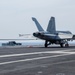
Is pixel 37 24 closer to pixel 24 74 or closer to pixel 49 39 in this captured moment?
pixel 49 39

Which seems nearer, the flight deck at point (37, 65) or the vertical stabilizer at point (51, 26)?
the flight deck at point (37, 65)

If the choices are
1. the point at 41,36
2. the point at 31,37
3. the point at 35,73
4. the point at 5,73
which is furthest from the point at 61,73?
the point at 31,37

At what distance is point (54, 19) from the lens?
2370 inches

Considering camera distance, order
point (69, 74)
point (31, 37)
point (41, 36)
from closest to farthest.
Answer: point (69, 74)
point (41, 36)
point (31, 37)

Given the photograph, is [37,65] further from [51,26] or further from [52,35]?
[51,26]

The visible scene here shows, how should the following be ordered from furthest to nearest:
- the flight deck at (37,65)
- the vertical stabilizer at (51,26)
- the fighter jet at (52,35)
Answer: the vertical stabilizer at (51,26)
the fighter jet at (52,35)
the flight deck at (37,65)

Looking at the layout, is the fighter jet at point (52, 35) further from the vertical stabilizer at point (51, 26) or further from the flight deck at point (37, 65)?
the flight deck at point (37, 65)

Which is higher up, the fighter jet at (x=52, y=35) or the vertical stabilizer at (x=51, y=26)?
the vertical stabilizer at (x=51, y=26)

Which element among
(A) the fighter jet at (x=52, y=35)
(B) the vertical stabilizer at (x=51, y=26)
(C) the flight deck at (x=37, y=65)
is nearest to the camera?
(C) the flight deck at (x=37, y=65)

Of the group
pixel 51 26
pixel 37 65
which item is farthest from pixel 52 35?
pixel 37 65

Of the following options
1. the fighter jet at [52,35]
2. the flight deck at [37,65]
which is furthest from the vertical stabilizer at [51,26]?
the flight deck at [37,65]

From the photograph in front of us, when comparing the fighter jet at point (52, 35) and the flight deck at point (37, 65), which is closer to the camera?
the flight deck at point (37, 65)

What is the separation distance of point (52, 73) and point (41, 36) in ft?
141

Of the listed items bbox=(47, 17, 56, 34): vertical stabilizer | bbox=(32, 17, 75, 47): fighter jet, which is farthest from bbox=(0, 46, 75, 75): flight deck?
bbox=(47, 17, 56, 34): vertical stabilizer
